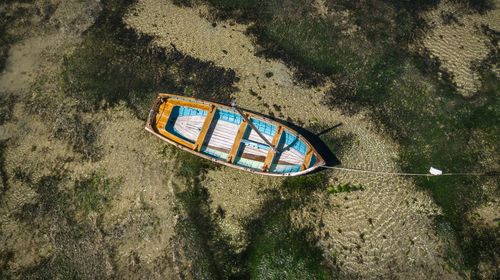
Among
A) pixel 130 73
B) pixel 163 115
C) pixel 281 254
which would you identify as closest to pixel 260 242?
pixel 281 254

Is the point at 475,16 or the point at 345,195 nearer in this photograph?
the point at 345,195

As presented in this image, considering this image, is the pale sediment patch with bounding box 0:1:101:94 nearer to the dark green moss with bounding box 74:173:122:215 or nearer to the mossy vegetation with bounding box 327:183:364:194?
the dark green moss with bounding box 74:173:122:215

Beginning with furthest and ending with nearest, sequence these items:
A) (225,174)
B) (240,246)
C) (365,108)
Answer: (365,108) < (225,174) < (240,246)

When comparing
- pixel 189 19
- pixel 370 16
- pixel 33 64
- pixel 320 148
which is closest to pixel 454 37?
pixel 370 16

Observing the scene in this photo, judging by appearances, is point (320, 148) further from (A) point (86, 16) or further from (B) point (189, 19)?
(A) point (86, 16)

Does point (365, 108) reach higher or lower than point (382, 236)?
higher

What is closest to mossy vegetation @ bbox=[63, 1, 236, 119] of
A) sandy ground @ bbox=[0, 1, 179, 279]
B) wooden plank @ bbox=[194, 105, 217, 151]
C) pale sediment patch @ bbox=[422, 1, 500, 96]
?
sandy ground @ bbox=[0, 1, 179, 279]

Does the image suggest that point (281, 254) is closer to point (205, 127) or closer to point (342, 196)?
point (342, 196)

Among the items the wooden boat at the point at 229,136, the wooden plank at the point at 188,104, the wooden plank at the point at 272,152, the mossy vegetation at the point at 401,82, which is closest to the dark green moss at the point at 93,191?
the wooden boat at the point at 229,136
